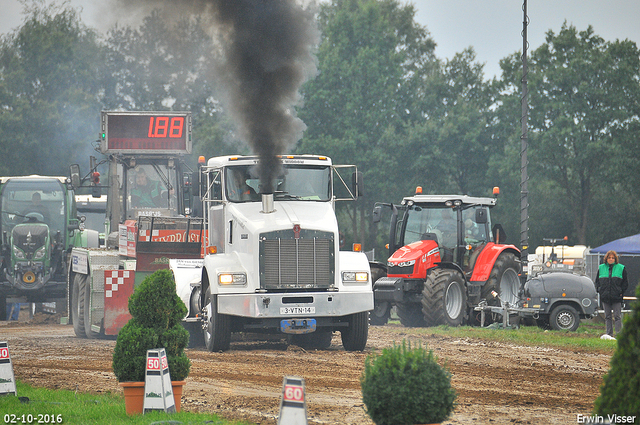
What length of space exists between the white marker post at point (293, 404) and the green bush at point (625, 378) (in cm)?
190

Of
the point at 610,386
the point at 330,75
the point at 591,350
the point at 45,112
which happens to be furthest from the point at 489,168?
the point at 610,386

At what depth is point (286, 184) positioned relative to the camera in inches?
538

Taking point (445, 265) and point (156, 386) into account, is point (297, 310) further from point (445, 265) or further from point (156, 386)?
point (445, 265)

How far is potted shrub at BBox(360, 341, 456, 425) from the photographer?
5.23 m

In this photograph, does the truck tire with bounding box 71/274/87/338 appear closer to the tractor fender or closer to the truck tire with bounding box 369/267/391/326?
the truck tire with bounding box 369/267/391/326

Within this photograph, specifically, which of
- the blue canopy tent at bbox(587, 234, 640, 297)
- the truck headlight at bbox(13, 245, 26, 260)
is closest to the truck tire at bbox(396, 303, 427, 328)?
the truck headlight at bbox(13, 245, 26, 260)

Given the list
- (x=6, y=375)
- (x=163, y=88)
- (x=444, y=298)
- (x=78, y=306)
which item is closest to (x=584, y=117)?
(x=163, y=88)

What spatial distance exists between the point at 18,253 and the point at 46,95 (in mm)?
30501

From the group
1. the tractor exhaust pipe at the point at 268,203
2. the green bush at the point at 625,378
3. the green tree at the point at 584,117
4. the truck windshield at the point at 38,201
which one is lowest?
the green bush at the point at 625,378

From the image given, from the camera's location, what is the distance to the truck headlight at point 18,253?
73.1 feet

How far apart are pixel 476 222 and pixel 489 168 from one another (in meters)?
28.2

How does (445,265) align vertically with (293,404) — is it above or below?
above

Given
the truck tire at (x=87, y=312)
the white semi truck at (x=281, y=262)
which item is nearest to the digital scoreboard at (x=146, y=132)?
the truck tire at (x=87, y=312)

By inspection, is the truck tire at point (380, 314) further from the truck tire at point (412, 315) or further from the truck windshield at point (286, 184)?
the truck windshield at point (286, 184)
